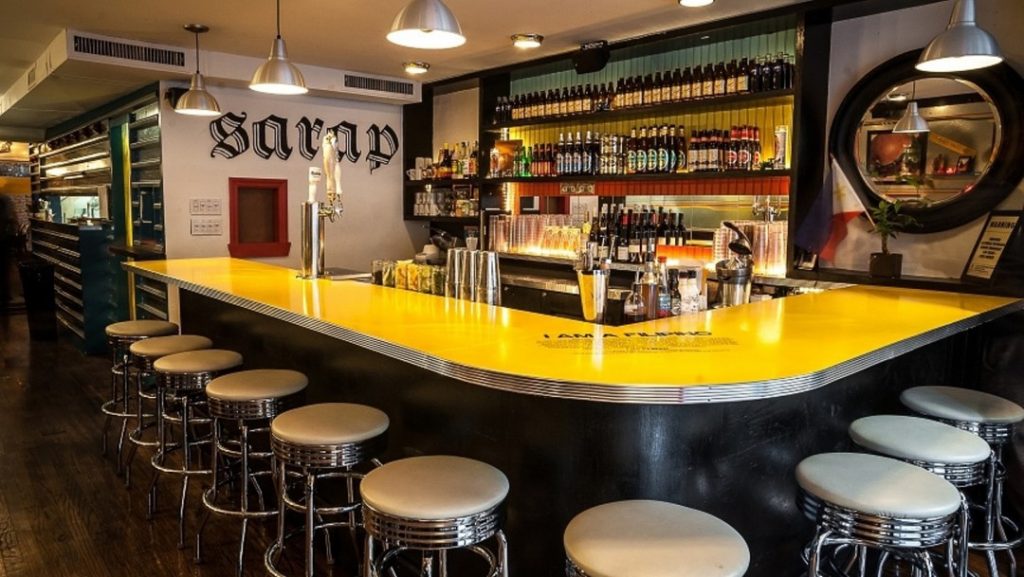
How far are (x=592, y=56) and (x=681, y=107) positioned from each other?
748 mm

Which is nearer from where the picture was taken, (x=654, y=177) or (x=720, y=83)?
(x=720, y=83)

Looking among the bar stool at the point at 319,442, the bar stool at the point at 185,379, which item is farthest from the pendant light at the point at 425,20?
the bar stool at the point at 185,379

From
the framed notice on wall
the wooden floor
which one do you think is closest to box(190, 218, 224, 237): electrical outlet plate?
the wooden floor

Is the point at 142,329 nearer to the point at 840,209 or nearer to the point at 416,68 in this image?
the point at 416,68

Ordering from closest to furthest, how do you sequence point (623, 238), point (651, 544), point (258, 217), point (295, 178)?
point (651, 544) → point (623, 238) → point (258, 217) → point (295, 178)

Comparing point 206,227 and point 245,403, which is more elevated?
point 206,227

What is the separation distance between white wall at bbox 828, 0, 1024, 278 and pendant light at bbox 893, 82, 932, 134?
0.85 feet

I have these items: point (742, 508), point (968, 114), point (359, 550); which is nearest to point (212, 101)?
point (359, 550)

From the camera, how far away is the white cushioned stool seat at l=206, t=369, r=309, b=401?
264cm

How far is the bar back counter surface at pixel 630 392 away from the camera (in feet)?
5.74

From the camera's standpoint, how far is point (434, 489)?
1.78 meters

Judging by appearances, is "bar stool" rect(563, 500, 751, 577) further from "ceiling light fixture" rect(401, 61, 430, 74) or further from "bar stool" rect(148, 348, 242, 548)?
"ceiling light fixture" rect(401, 61, 430, 74)

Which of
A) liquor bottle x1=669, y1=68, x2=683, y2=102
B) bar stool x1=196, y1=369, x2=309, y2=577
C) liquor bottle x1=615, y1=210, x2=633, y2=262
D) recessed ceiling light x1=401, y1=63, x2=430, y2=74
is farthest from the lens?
recessed ceiling light x1=401, y1=63, x2=430, y2=74

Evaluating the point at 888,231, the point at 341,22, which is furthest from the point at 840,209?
the point at 341,22
